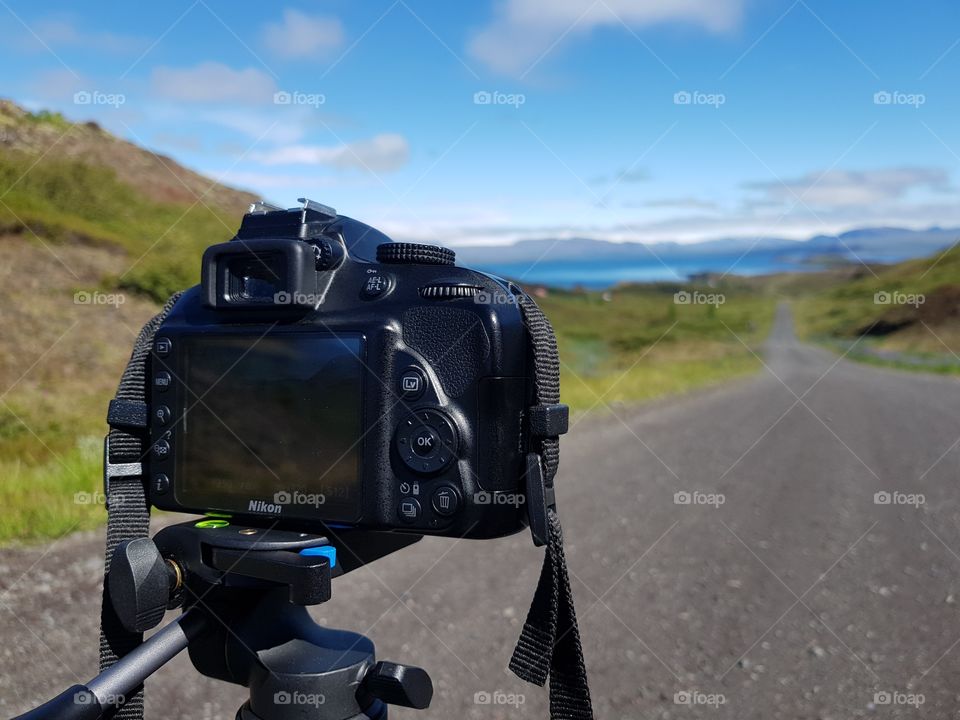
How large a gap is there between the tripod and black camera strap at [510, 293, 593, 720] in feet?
0.72

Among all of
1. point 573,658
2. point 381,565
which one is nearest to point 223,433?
point 573,658

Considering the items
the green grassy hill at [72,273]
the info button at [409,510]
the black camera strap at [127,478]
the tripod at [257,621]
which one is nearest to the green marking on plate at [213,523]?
the tripod at [257,621]

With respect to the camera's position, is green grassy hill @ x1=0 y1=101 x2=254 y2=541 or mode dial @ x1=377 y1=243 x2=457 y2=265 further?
green grassy hill @ x1=0 y1=101 x2=254 y2=541

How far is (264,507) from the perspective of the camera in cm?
138

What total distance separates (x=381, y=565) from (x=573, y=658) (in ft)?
8.86

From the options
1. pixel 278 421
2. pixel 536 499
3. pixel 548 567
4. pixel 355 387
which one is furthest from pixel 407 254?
pixel 548 567

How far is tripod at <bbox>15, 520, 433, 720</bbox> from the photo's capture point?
1288 mm

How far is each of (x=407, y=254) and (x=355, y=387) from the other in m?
0.26

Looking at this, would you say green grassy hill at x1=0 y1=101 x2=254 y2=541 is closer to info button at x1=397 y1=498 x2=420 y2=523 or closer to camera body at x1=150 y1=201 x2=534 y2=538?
camera body at x1=150 y1=201 x2=534 y2=538

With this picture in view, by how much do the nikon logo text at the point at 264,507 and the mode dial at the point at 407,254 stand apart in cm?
47

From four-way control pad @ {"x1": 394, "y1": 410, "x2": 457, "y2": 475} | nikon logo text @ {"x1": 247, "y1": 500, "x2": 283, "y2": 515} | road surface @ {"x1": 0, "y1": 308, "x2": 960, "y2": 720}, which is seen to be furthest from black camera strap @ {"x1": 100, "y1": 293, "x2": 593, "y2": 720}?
road surface @ {"x1": 0, "y1": 308, "x2": 960, "y2": 720}

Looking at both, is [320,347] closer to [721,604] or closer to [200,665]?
[200,665]

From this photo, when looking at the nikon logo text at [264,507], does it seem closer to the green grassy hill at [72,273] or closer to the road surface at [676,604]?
the road surface at [676,604]

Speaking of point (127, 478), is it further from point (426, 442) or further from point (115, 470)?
point (426, 442)
